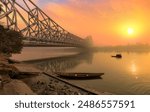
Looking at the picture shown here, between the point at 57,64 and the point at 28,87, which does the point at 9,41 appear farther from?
the point at 28,87

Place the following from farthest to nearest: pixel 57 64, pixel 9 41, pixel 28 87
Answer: pixel 57 64
pixel 9 41
pixel 28 87

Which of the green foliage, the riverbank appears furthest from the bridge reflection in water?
the riverbank

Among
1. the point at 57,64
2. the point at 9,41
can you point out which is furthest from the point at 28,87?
the point at 57,64

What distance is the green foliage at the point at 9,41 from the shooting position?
57.8m

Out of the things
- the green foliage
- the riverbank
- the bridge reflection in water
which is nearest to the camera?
the riverbank

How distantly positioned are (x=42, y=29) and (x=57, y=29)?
15016 millimetres

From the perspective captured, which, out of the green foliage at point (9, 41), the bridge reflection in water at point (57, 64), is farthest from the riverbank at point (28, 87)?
the green foliage at point (9, 41)

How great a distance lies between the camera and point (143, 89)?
3422cm

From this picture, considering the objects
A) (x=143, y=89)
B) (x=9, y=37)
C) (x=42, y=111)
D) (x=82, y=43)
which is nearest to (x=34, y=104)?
(x=42, y=111)

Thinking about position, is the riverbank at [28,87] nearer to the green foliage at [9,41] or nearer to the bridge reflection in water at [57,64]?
the bridge reflection in water at [57,64]

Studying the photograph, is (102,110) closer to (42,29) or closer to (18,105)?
(18,105)

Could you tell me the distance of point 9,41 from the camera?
60.6 metres

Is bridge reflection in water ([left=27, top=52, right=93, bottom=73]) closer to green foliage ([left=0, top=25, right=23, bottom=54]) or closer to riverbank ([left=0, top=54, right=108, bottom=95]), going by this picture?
green foliage ([left=0, top=25, right=23, bottom=54])

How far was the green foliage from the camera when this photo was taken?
57.8 metres
